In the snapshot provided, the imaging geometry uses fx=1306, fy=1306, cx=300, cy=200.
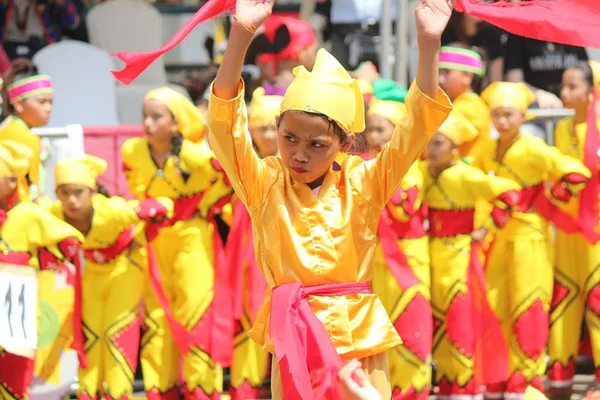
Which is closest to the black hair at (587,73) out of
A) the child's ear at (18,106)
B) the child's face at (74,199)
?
the child's face at (74,199)

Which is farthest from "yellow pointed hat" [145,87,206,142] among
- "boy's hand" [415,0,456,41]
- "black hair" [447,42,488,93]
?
"boy's hand" [415,0,456,41]

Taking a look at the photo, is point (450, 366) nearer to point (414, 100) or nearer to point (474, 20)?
point (474, 20)

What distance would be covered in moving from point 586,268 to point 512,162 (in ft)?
2.19

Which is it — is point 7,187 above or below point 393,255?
above

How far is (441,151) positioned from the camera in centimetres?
642

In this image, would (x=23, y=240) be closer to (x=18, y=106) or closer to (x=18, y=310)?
(x=18, y=310)

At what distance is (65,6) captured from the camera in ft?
29.5

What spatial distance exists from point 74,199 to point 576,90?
8.78 feet

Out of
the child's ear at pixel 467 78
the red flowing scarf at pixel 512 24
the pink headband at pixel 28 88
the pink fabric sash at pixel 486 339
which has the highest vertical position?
the red flowing scarf at pixel 512 24

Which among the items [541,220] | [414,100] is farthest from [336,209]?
[541,220]

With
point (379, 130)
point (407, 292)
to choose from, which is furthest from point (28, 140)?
point (407, 292)

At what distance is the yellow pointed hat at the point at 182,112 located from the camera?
21.3 ft

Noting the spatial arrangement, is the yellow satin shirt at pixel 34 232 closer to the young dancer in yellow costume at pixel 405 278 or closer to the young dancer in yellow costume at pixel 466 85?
the young dancer in yellow costume at pixel 405 278

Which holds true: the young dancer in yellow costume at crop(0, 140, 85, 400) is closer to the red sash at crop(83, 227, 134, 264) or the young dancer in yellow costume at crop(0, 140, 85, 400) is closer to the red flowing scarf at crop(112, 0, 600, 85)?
the red sash at crop(83, 227, 134, 264)
